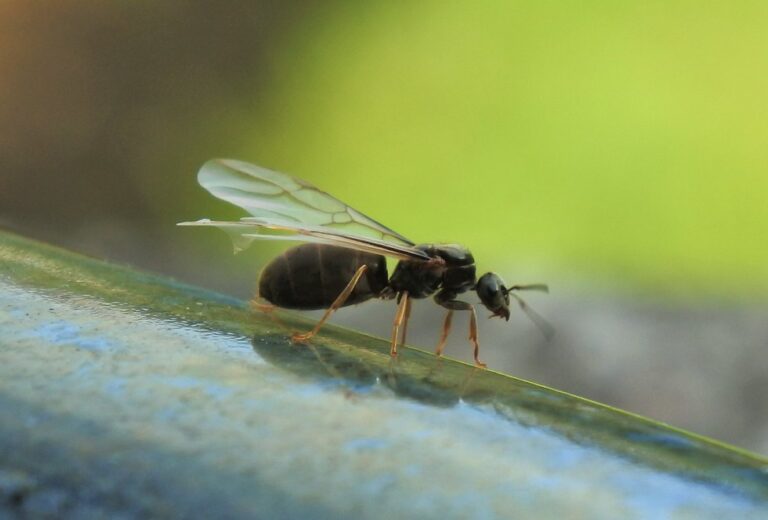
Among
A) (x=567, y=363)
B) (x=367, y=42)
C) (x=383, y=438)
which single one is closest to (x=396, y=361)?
(x=383, y=438)

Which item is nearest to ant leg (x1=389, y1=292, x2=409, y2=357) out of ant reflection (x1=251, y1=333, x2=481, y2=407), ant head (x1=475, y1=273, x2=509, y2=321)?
ant head (x1=475, y1=273, x2=509, y2=321)

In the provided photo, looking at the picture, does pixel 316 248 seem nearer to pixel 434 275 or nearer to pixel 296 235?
pixel 296 235

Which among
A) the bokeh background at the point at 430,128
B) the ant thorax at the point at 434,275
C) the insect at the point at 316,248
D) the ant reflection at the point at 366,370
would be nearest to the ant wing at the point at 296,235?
the insect at the point at 316,248

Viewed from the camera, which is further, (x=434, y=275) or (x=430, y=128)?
(x=430, y=128)

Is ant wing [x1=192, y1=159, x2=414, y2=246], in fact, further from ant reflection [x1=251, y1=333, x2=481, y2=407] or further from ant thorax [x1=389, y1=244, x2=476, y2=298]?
ant reflection [x1=251, y1=333, x2=481, y2=407]

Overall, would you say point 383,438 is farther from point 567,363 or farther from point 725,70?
point 725,70

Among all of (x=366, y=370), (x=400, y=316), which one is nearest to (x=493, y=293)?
(x=400, y=316)
